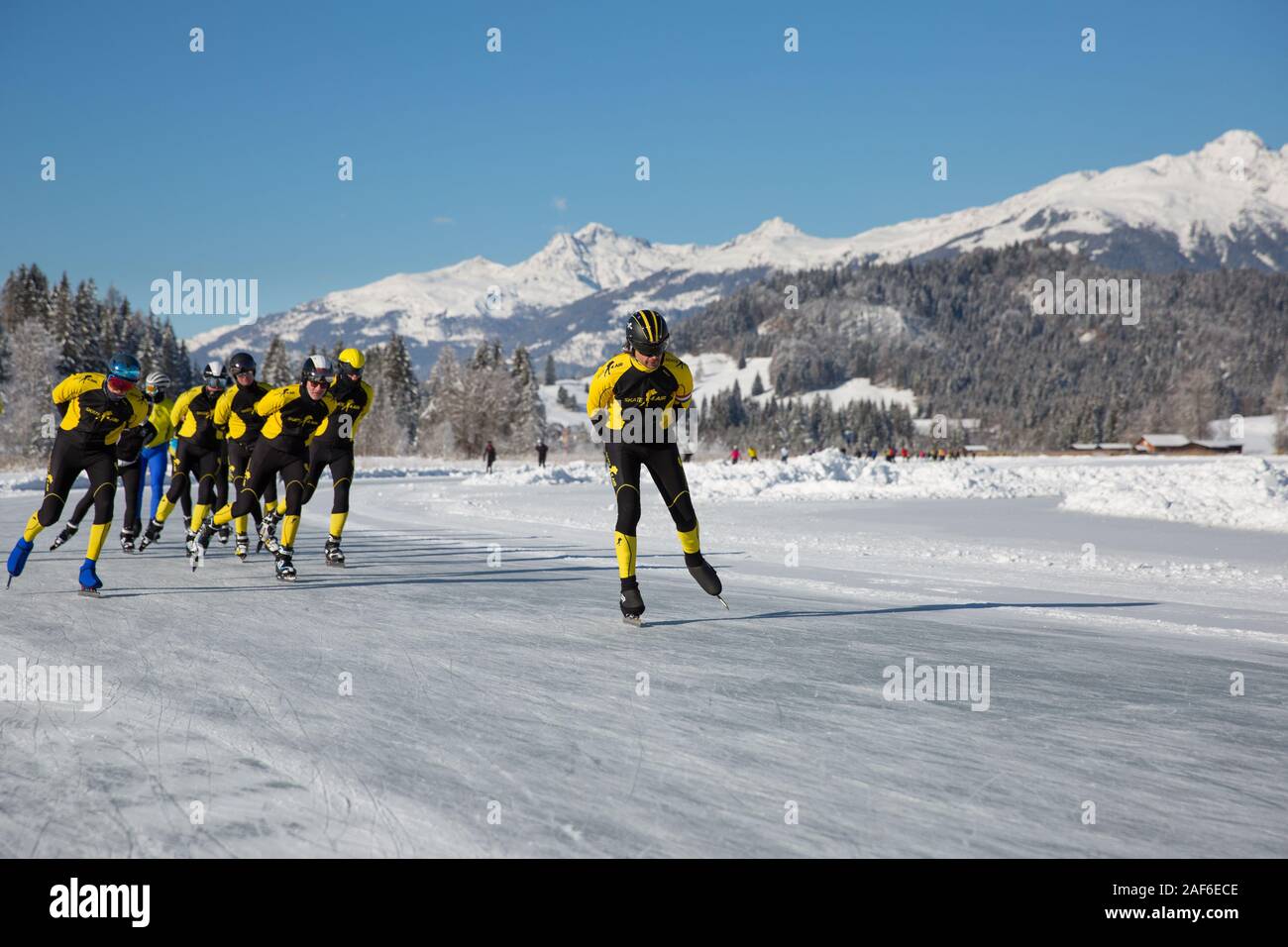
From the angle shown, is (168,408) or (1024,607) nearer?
(1024,607)

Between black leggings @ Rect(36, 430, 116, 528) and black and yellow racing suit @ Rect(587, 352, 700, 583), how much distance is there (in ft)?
15.6

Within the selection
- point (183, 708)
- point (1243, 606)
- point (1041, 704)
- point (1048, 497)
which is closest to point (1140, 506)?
point (1048, 497)

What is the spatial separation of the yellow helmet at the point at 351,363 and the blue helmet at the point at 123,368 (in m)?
2.31

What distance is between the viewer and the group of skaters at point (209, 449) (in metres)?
8.61

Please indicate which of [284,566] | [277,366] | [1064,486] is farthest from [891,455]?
[284,566]

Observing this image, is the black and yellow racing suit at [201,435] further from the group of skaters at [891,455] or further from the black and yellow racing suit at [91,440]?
the group of skaters at [891,455]

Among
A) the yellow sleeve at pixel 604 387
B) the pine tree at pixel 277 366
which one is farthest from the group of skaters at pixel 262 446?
the pine tree at pixel 277 366

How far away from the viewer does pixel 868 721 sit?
177 inches

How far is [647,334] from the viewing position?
6953 mm

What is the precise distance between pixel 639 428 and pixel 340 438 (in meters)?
5.04

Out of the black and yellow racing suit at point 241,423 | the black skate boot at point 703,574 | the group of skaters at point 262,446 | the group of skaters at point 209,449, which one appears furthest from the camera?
the black and yellow racing suit at point 241,423

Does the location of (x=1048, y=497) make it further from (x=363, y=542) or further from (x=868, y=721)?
(x=868, y=721)

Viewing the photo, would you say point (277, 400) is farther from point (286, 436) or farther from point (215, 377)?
point (215, 377)
